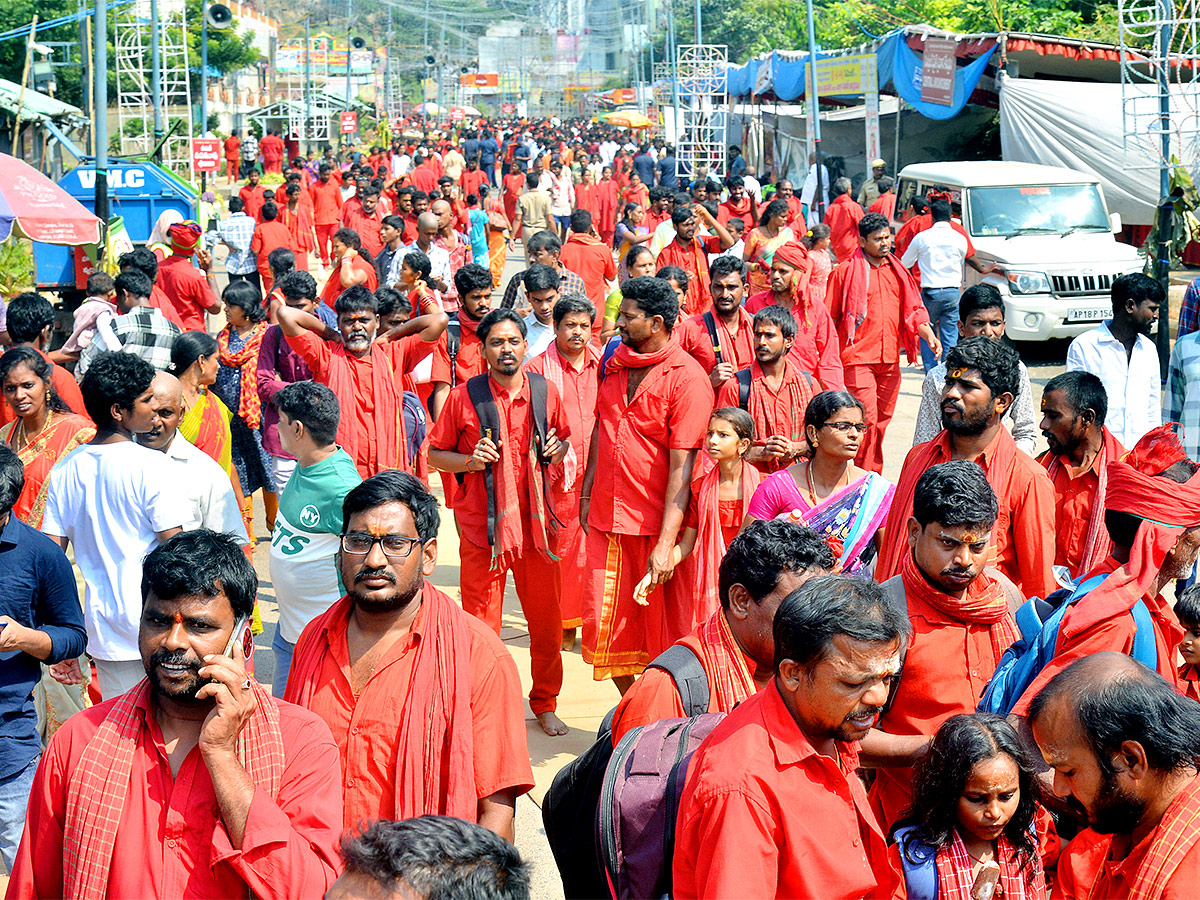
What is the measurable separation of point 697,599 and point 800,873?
3015 mm

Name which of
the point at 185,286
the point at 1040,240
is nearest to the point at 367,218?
the point at 185,286

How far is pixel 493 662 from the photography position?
3.31m

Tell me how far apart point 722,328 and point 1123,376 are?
2.17 m

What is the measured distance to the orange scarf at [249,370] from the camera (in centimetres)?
761

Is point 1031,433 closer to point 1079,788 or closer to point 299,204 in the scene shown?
point 1079,788

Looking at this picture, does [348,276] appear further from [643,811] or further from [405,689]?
[643,811]

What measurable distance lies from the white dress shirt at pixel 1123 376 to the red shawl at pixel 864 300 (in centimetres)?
320

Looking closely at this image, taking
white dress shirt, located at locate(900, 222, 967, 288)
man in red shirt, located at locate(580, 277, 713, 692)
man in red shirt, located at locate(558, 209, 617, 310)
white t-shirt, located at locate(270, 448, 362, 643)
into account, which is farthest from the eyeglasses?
white dress shirt, located at locate(900, 222, 967, 288)

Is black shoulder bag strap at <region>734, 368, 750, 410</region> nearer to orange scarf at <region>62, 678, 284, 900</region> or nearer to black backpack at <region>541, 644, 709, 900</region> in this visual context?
black backpack at <region>541, 644, 709, 900</region>

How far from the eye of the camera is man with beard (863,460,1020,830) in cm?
357

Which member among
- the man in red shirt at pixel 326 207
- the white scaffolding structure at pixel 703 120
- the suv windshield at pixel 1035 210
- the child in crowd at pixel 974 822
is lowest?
the child in crowd at pixel 974 822

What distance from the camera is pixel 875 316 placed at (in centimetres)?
943

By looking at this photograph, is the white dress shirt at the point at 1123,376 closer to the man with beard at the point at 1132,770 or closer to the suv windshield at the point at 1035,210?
the man with beard at the point at 1132,770

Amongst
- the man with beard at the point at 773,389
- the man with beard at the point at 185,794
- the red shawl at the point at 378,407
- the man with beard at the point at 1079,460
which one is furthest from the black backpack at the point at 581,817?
the red shawl at the point at 378,407
